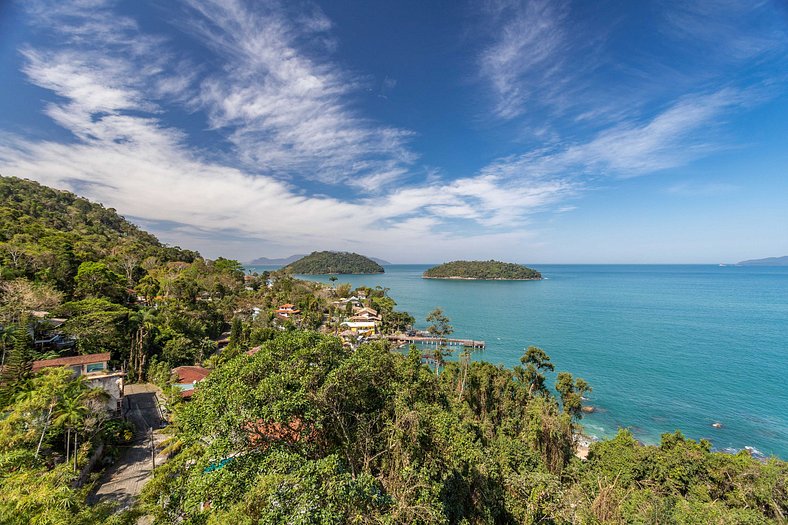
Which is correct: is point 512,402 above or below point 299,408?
below

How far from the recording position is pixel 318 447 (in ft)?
21.7

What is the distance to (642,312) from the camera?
57406 mm

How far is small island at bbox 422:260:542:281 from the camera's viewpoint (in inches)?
5418

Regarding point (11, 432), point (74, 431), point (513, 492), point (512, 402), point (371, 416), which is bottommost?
point (512, 402)

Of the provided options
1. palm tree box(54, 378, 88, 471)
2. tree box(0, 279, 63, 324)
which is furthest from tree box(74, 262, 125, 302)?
palm tree box(54, 378, 88, 471)

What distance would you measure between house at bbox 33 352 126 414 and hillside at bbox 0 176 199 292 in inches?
397

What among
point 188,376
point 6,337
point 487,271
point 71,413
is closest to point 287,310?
point 188,376

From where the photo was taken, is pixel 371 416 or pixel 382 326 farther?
pixel 382 326

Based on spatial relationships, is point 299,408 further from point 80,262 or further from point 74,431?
point 80,262

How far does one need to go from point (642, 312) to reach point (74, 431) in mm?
73959

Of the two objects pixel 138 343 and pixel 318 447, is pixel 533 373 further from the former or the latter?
pixel 138 343

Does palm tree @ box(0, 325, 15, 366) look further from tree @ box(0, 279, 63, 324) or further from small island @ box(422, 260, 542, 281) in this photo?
small island @ box(422, 260, 542, 281)

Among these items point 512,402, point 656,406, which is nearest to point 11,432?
point 512,402

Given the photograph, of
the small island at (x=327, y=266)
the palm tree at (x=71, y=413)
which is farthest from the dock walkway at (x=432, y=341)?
the small island at (x=327, y=266)
